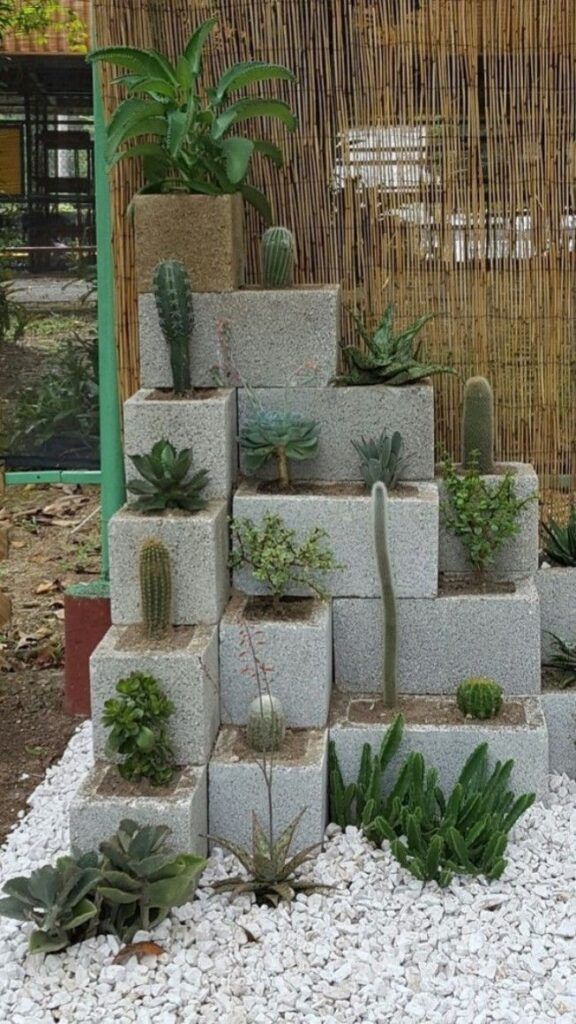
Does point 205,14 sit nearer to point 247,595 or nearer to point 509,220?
point 509,220

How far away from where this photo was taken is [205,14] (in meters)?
5.11

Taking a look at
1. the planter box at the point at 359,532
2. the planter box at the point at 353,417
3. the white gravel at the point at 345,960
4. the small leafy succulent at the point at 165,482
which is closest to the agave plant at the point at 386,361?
the planter box at the point at 353,417

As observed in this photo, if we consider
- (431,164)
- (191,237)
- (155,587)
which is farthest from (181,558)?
(431,164)

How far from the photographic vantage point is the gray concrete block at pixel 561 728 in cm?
487

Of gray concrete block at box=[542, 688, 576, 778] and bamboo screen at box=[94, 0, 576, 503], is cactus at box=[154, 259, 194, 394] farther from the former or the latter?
gray concrete block at box=[542, 688, 576, 778]

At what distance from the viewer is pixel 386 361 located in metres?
4.88

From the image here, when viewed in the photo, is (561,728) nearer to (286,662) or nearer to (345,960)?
(286,662)

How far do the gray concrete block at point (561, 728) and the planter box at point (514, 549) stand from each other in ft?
1.42

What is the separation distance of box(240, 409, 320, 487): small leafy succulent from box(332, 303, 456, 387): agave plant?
Answer: 240 millimetres

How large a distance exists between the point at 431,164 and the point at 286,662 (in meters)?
1.96

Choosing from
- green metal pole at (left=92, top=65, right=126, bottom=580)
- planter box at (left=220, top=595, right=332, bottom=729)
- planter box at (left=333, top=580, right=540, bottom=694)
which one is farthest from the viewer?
green metal pole at (left=92, top=65, right=126, bottom=580)

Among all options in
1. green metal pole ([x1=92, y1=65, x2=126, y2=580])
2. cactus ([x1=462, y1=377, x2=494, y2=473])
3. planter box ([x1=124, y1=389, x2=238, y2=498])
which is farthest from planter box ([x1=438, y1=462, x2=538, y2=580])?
green metal pole ([x1=92, y1=65, x2=126, y2=580])

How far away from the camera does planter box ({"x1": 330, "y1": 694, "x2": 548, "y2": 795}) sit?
4.54m

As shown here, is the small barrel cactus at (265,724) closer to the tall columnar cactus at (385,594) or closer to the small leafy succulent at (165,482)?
the tall columnar cactus at (385,594)
